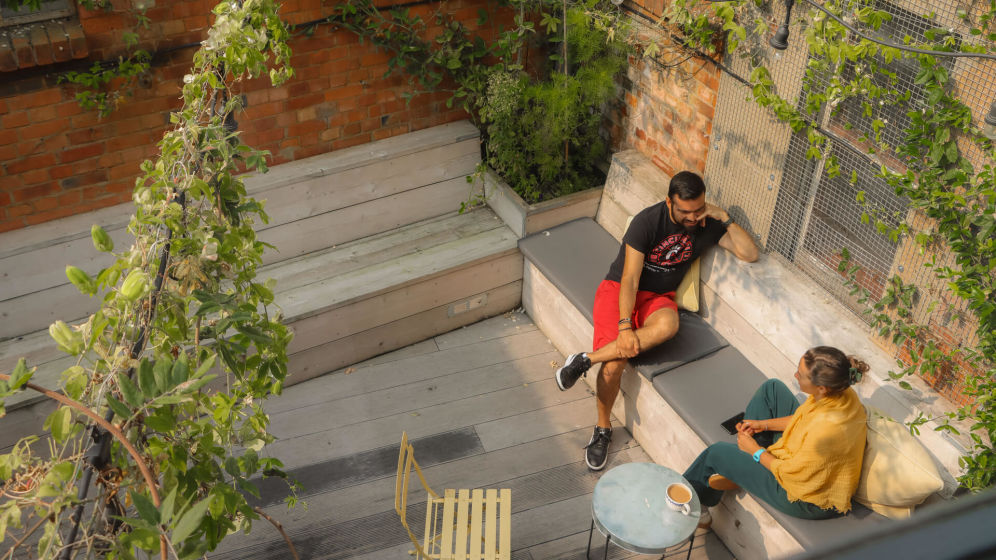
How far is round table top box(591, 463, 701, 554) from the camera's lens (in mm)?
3189

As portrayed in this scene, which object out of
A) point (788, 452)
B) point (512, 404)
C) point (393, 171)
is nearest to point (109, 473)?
point (788, 452)

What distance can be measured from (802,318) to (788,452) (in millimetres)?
794

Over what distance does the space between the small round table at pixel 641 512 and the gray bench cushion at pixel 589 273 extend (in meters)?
0.56

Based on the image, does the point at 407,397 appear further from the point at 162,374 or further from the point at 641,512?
the point at 162,374

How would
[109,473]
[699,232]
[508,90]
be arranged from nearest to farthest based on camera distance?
1. [109,473]
2. [699,232]
3. [508,90]

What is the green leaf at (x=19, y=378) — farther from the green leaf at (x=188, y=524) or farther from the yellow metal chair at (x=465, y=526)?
the yellow metal chair at (x=465, y=526)

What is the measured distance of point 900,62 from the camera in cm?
311

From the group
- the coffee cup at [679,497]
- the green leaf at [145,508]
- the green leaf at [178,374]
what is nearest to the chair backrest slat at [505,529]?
the coffee cup at [679,497]

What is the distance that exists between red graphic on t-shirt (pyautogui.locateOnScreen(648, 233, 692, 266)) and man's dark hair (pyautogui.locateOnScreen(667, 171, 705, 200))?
0.77 feet

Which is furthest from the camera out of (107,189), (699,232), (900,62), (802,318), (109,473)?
(107,189)

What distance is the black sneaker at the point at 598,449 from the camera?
399cm

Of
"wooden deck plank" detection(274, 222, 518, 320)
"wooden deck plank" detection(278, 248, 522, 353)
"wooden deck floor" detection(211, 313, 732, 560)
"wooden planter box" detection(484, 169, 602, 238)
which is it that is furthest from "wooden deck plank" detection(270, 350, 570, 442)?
"wooden planter box" detection(484, 169, 602, 238)

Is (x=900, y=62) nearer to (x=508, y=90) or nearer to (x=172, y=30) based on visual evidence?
(x=508, y=90)

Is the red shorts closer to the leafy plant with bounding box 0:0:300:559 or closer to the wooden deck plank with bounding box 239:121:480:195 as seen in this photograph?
A: the wooden deck plank with bounding box 239:121:480:195
